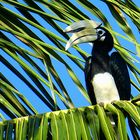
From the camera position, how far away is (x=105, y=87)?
266 centimetres

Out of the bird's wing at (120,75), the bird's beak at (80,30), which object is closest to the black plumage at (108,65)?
the bird's wing at (120,75)

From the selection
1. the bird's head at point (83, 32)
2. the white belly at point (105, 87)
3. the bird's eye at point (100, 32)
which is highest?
the bird's head at point (83, 32)

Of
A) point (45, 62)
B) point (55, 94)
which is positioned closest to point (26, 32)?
point (45, 62)

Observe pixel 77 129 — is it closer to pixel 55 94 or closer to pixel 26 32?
pixel 55 94

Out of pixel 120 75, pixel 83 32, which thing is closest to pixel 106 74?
pixel 120 75

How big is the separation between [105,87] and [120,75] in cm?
11

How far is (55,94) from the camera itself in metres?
1.68

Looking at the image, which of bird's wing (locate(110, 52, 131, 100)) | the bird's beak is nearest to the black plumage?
bird's wing (locate(110, 52, 131, 100))

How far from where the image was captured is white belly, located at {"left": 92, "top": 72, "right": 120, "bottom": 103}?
2631 mm

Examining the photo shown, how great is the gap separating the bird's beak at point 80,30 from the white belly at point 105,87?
460 mm

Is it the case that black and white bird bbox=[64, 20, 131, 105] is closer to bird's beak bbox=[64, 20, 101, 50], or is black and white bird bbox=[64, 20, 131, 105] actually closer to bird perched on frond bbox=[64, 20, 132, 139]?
bird perched on frond bbox=[64, 20, 132, 139]

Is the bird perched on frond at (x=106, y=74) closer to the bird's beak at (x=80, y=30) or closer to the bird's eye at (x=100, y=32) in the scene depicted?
the bird's eye at (x=100, y=32)

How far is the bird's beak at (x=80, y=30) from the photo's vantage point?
1.80m

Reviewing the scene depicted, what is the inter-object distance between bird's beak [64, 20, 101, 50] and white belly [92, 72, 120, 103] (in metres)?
0.46
